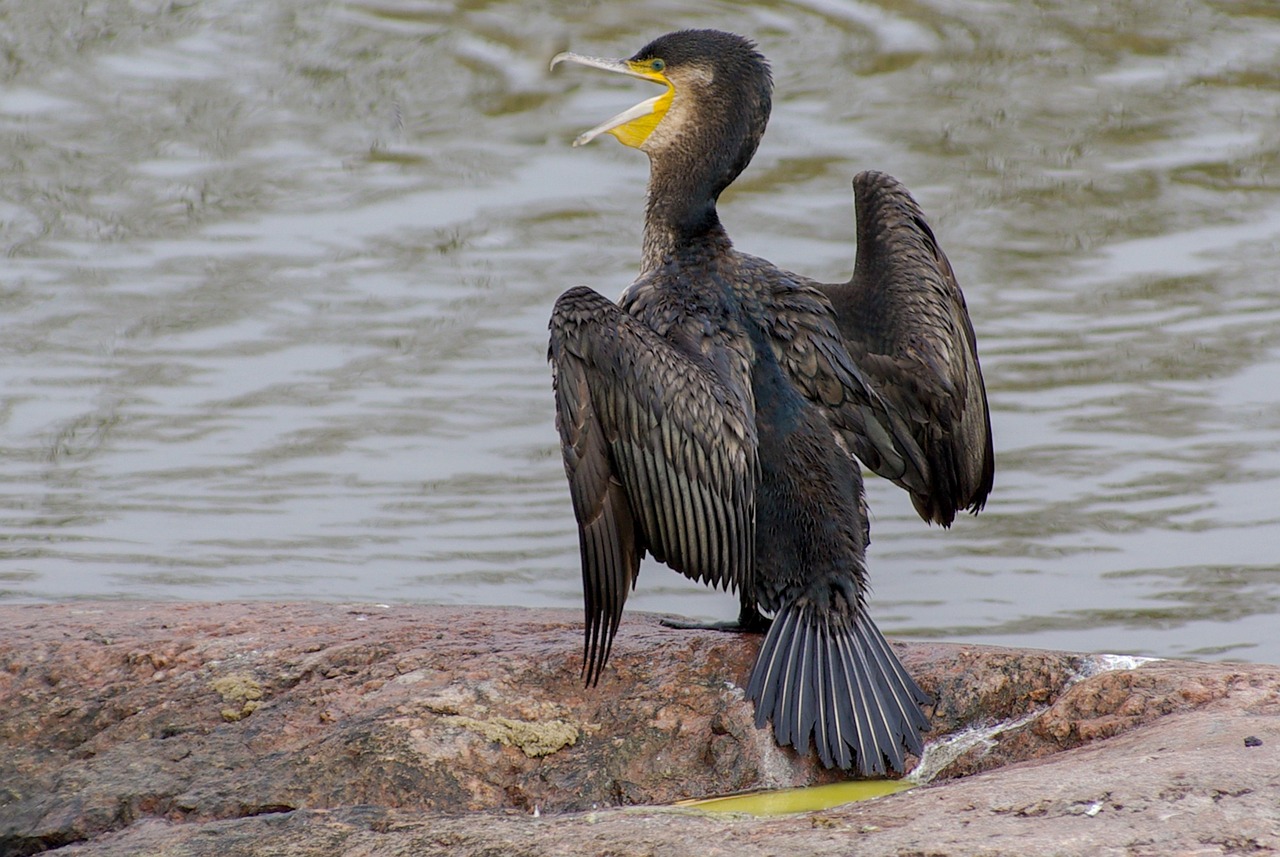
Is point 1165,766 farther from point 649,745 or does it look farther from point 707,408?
point 707,408

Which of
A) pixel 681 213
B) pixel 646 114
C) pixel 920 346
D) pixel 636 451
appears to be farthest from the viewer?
pixel 646 114

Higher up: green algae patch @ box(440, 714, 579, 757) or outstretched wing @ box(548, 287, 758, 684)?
outstretched wing @ box(548, 287, 758, 684)

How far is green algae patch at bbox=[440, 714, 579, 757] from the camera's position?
12.2 feet

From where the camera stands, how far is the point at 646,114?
483 cm

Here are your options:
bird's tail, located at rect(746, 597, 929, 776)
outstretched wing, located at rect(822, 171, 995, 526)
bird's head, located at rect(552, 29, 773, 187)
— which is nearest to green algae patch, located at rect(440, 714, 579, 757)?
bird's tail, located at rect(746, 597, 929, 776)

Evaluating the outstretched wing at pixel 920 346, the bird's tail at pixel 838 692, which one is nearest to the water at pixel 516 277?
the outstretched wing at pixel 920 346

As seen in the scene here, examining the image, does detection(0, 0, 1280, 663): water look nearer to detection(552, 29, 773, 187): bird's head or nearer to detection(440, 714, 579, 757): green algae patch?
detection(552, 29, 773, 187): bird's head

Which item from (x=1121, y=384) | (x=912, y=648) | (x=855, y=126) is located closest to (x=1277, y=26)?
(x=855, y=126)

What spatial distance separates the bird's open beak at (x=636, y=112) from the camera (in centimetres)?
481

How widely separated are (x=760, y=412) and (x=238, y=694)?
4.29 ft

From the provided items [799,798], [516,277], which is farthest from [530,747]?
[516,277]

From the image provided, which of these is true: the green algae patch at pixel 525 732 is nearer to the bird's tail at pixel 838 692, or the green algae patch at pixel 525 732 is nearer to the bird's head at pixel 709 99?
the bird's tail at pixel 838 692

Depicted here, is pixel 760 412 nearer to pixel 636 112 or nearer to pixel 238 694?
pixel 636 112

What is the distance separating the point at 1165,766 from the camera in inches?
126
